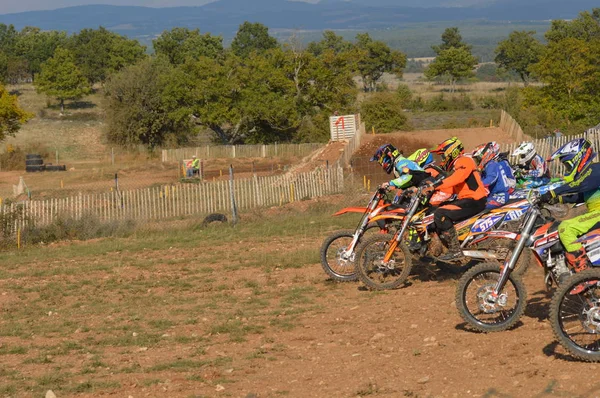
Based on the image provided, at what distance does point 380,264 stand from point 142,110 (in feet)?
184

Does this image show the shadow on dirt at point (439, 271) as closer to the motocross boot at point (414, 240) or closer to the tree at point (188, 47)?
the motocross boot at point (414, 240)

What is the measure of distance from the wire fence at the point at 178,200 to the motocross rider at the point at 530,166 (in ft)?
30.1

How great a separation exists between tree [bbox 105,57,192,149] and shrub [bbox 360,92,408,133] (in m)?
13.4

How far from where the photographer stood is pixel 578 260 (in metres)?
8.29

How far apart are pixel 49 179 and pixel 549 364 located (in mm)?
44269

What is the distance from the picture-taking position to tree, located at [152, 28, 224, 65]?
103 metres

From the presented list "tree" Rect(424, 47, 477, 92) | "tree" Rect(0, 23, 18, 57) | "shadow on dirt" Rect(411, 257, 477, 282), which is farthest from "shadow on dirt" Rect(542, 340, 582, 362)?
"tree" Rect(0, 23, 18, 57)

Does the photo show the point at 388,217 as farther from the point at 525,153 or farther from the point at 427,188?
the point at 525,153

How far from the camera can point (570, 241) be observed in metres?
8.27

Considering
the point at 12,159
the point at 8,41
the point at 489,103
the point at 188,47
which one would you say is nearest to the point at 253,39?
the point at 188,47

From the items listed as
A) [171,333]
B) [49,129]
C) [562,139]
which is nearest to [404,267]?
[171,333]

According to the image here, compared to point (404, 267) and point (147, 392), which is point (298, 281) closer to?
point (404, 267)

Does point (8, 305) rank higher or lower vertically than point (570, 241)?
lower

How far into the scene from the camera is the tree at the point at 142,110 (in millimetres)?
65375
